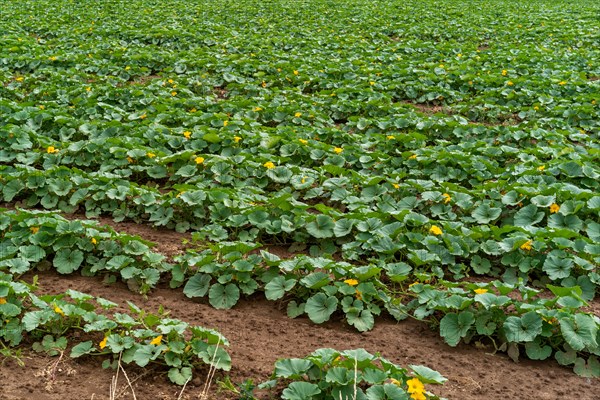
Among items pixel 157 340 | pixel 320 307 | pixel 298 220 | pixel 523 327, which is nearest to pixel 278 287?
pixel 320 307

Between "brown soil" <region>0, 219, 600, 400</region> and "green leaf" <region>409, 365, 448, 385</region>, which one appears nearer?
"green leaf" <region>409, 365, 448, 385</region>

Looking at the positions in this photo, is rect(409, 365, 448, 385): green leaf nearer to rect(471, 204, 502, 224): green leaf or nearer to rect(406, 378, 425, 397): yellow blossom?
rect(406, 378, 425, 397): yellow blossom

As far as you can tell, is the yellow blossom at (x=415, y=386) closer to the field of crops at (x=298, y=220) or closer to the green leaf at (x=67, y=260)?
the field of crops at (x=298, y=220)

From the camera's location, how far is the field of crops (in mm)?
3594

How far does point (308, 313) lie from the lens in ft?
13.7

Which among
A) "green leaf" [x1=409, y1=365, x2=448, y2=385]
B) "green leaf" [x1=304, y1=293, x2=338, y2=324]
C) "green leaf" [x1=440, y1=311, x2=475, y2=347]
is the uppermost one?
"green leaf" [x1=409, y1=365, x2=448, y2=385]

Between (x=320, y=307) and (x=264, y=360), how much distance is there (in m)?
0.63

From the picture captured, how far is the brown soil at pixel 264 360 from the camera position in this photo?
336 cm

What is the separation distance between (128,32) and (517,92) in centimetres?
991

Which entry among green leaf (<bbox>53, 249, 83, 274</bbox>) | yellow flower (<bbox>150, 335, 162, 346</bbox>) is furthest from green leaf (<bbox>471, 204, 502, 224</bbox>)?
green leaf (<bbox>53, 249, 83, 274</bbox>)

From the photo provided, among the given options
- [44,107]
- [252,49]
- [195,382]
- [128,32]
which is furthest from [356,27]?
[195,382]

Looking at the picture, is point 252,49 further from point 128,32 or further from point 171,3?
point 171,3

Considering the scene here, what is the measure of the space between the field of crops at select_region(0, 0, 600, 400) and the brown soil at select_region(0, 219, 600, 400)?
0.02 m

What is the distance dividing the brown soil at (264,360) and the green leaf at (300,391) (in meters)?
0.29
